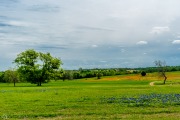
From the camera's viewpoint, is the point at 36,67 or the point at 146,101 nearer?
the point at 146,101

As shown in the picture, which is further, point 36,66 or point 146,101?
point 36,66

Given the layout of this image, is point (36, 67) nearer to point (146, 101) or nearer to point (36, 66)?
point (36, 66)

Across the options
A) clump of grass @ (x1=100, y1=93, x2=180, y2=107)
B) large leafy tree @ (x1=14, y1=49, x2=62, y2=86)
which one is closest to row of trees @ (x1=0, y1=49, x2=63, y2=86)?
large leafy tree @ (x1=14, y1=49, x2=62, y2=86)

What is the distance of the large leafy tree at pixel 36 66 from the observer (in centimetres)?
9906

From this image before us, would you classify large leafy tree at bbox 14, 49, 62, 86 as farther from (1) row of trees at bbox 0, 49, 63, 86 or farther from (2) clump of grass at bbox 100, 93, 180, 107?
(2) clump of grass at bbox 100, 93, 180, 107

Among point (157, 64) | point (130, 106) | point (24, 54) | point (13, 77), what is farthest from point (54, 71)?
point (130, 106)

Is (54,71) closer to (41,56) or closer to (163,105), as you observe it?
(41,56)

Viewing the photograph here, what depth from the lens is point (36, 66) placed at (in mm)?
100125

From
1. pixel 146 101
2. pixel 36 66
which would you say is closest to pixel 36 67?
pixel 36 66

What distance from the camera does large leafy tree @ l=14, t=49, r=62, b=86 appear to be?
9906cm

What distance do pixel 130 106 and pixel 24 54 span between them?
83.4m

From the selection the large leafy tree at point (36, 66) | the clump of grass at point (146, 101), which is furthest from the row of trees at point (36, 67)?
the clump of grass at point (146, 101)

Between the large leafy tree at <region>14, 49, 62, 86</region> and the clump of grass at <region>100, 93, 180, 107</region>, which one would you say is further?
the large leafy tree at <region>14, 49, 62, 86</region>

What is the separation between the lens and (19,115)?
19.1 m
